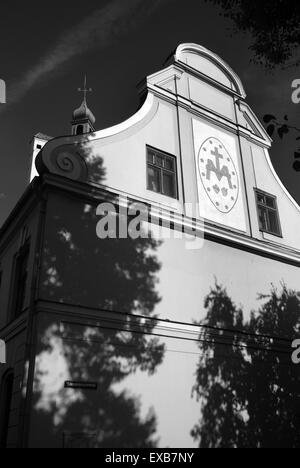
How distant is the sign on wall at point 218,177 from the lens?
14148 mm

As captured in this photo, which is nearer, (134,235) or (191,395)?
(191,395)

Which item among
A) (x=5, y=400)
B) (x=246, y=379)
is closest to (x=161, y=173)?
(x=246, y=379)

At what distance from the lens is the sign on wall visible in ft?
46.4

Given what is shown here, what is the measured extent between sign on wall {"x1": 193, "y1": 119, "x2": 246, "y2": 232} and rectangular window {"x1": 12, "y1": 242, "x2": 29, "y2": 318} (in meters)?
5.19

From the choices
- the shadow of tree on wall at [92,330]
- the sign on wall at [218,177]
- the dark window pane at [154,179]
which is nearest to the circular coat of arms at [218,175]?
the sign on wall at [218,177]

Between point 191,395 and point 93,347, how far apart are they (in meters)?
2.83

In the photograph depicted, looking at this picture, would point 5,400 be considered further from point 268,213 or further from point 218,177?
point 268,213

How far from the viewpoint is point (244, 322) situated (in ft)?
43.5

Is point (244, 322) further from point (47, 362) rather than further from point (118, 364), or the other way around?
point (47, 362)

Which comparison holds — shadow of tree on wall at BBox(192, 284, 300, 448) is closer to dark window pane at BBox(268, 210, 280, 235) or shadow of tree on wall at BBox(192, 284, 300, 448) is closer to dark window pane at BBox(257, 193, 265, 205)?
dark window pane at BBox(268, 210, 280, 235)

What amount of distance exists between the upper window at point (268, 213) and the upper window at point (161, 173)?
3.68 m

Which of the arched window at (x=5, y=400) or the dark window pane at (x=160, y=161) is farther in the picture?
the dark window pane at (x=160, y=161)

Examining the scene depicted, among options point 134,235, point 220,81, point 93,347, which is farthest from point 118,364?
point 220,81

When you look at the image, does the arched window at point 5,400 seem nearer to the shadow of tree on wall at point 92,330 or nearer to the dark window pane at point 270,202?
the shadow of tree on wall at point 92,330
